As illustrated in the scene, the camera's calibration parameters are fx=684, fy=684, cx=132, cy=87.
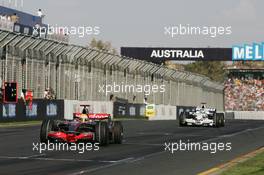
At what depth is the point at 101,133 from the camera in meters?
17.6

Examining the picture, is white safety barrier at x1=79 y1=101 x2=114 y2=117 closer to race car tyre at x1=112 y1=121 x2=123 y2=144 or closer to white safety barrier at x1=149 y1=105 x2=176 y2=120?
white safety barrier at x1=149 y1=105 x2=176 y2=120

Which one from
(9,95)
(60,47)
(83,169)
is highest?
(60,47)

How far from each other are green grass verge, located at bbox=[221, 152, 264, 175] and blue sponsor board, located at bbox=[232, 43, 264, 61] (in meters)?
55.6

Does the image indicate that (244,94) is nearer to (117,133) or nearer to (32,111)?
(32,111)

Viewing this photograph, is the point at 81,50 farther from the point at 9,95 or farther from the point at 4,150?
the point at 4,150

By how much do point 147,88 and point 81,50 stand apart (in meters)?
16.7

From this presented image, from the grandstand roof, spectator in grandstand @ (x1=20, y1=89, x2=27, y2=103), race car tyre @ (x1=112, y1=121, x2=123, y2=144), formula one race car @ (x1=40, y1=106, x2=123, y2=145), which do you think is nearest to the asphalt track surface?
formula one race car @ (x1=40, y1=106, x2=123, y2=145)

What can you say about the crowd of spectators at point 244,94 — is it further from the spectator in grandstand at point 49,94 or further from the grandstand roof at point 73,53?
the spectator in grandstand at point 49,94

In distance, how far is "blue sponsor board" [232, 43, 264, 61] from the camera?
68.9 m

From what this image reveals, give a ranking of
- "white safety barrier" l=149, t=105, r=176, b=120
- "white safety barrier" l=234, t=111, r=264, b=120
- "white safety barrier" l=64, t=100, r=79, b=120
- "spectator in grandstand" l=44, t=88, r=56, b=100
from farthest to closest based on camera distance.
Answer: "white safety barrier" l=234, t=111, r=264, b=120 < "white safety barrier" l=149, t=105, r=176, b=120 < "white safety barrier" l=64, t=100, r=79, b=120 < "spectator in grandstand" l=44, t=88, r=56, b=100

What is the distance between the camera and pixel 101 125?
17453 mm

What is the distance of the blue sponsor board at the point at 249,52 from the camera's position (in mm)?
68938

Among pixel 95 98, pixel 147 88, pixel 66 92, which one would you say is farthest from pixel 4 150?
pixel 147 88

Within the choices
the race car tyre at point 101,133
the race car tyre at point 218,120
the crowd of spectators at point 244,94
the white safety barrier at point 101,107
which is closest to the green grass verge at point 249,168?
the race car tyre at point 101,133
